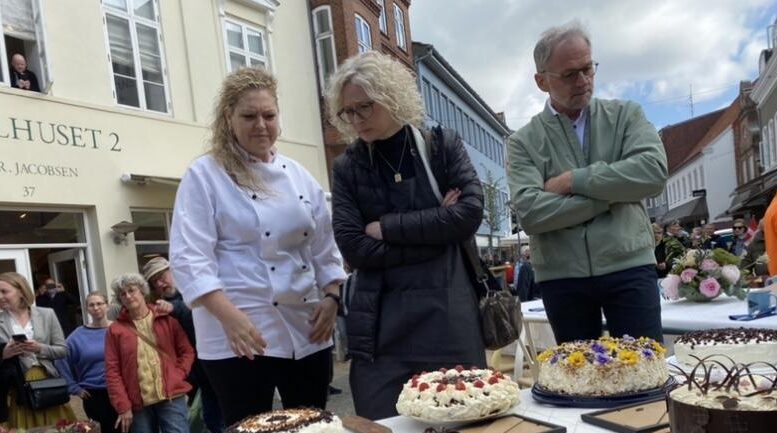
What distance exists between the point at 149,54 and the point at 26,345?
6742mm

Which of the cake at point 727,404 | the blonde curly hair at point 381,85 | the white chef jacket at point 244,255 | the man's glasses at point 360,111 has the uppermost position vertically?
the blonde curly hair at point 381,85

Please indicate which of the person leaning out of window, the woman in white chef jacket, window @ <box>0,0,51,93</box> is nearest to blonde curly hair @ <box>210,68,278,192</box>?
the woman in white chef jacket

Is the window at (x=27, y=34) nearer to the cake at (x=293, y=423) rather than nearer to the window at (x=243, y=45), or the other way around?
the window at (x=243, y=45)

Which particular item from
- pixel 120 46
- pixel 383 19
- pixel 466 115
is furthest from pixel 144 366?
pixel 466 115

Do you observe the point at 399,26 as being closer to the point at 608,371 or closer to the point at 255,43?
the point at 255,43

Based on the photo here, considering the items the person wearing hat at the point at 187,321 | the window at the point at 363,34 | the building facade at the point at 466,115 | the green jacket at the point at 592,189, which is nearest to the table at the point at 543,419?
the green jacket at the point at 592,189

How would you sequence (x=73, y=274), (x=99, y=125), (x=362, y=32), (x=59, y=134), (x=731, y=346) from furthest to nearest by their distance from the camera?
1. (x=362, y=32)
2. (x=99, y=125)
3. (x=73, y=274)
4. (x=59, y=134)
5. (x=731, y=346)

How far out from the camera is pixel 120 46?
979 cm

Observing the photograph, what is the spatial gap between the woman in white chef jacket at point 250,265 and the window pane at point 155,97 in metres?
8.82

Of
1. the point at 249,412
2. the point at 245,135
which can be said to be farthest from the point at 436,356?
the point at 245,135

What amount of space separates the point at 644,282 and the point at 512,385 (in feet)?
2.51

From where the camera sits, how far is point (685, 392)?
3.38 ft

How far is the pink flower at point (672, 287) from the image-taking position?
3.74 metres

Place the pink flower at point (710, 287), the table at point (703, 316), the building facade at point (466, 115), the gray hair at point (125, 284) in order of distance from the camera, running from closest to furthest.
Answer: the table at point (703, 316) < the pink flower at point (710, 287) < the gray hair at point (125, 284) < the building facade at point (466, 115)
